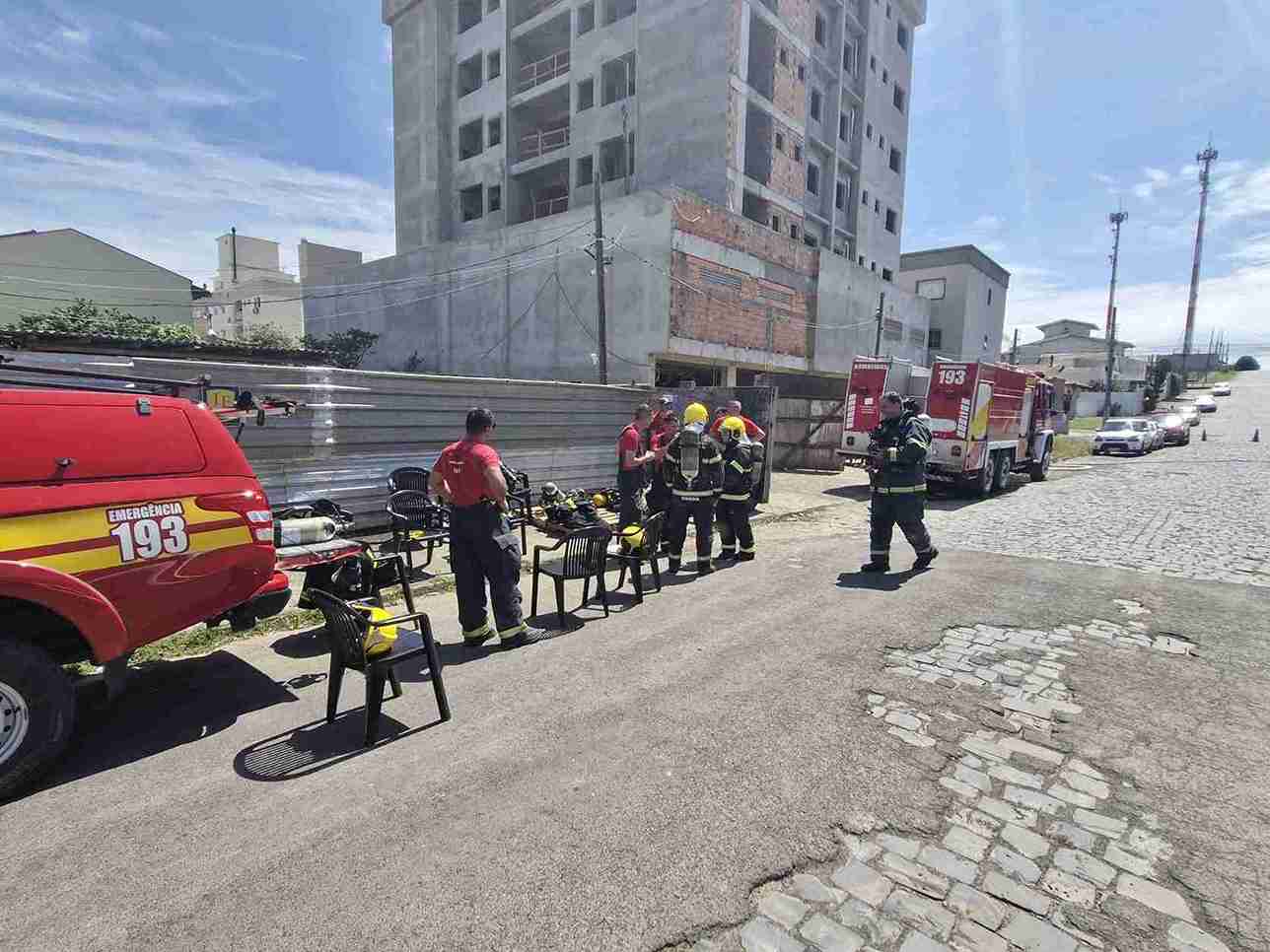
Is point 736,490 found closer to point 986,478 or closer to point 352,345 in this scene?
point 986,478

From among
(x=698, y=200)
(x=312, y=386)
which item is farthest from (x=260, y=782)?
(x=698, y=200)

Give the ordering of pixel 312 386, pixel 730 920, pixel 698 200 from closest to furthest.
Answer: pixel 730 920 < pixel 312 386 < pixel 698 200

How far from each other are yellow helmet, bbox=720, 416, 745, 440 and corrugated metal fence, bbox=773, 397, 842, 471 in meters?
10.9

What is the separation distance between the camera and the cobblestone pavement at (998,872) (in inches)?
87.0

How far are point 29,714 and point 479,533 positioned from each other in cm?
256

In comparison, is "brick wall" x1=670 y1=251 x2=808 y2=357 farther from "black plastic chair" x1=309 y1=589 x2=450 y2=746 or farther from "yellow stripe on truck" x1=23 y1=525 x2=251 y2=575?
"black plastic chair" x1=309 y1=589 x2=450 y2=746

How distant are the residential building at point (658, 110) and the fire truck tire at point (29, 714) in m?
26.2

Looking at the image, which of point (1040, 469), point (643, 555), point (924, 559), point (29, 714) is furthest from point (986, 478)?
point (29, 714)

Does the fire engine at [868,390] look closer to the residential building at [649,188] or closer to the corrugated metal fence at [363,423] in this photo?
the corrugated metal fence at [363,423]

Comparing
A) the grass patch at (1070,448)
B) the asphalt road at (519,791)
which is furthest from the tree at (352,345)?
the grass patch at (1070,448)

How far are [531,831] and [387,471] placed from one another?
23.1 feet

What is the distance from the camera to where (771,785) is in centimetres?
308

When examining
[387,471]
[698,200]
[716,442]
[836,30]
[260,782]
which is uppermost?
[836,30]

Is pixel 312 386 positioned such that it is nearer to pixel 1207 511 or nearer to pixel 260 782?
pixel 260 782
